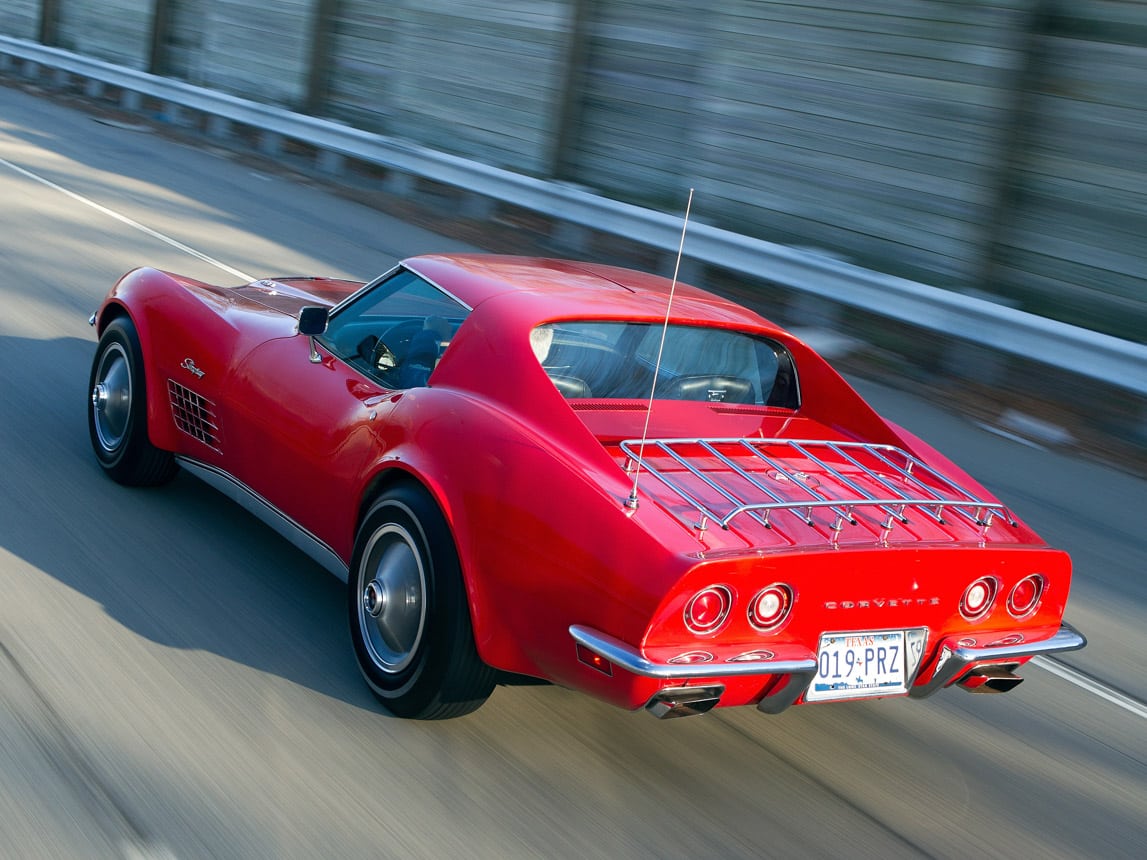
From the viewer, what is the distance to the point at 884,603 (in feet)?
11.5

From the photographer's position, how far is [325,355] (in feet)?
14.9

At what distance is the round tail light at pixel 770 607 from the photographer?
11.0 feet

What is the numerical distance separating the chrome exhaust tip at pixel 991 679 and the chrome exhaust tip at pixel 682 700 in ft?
3.02

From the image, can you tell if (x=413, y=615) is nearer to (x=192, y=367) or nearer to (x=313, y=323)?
(x=313, y=323)

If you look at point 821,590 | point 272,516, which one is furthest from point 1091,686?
point 272,516

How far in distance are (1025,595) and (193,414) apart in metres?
3.07

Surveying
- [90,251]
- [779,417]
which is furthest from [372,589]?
[90,251]

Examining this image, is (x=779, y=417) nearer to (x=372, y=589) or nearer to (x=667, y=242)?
(x=372, y=589)

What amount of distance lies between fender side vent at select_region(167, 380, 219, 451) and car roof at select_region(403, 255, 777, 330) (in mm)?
1020

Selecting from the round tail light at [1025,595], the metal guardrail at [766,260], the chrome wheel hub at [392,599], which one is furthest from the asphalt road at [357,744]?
the metal guardrail at [766,260]

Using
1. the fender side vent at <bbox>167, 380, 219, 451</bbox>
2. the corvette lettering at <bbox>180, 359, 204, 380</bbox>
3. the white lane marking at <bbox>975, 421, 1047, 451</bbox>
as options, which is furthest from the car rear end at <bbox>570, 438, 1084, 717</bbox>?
the white lane marking at <bbox>975, 421, 1047, 451</bbox>

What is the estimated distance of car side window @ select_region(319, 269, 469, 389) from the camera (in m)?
4.25

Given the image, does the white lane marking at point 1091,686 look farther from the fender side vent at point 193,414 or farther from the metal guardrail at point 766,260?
the metal guardrail at point 766,260

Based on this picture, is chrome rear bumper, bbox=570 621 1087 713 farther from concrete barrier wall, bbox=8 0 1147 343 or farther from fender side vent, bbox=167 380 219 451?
concrete barrier wall, bbox=8 0 1147 343
